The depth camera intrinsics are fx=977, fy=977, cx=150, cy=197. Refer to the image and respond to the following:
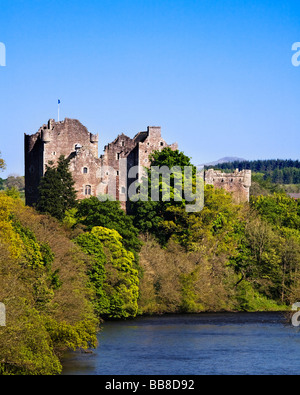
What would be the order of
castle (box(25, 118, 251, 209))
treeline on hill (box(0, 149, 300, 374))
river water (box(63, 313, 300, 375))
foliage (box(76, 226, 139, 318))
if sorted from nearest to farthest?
1. river water (box(63, 313, 300, 375))
2. treeline on hill (box(0, 149, 300, 374))
3. foliage (box(76, 226, 139, 318))
4. castle (box(25, 118, 251, 209))

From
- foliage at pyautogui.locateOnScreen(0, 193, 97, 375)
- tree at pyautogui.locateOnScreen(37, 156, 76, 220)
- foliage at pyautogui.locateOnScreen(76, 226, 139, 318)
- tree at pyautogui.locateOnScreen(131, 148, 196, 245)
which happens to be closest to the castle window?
tree at pyautogui.locateOnScreen(37, 156, 76, 220)

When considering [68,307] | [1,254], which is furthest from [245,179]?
[1,254]

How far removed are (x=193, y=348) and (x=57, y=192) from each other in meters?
31.3

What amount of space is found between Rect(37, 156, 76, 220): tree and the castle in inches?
114

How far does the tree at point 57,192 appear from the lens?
79812mm

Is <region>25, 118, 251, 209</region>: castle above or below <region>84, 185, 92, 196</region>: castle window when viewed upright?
above

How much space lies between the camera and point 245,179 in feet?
390

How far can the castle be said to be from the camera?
9625cm

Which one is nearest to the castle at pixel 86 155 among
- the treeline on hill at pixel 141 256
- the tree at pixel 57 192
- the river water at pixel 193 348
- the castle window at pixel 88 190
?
the castle window at pixel 88 190

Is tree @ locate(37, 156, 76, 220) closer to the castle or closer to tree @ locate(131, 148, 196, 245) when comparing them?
the castle
